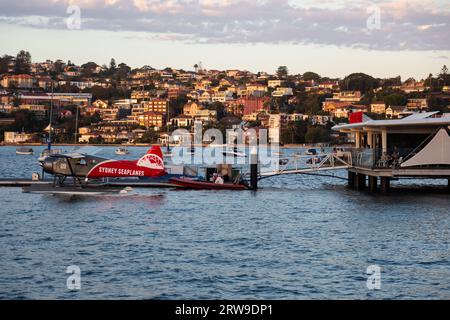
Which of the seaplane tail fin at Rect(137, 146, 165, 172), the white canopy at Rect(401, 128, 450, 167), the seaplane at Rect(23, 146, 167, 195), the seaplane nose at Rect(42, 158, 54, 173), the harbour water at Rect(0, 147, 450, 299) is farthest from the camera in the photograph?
the seaplane tail fin at Rect(137, 146, 165, 172)

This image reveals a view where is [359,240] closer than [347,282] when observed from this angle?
No

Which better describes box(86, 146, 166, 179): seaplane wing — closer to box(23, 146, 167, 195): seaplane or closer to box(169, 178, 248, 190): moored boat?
box(23, 146, 167, 195): seaplane

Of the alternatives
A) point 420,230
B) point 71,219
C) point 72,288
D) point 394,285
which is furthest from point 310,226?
point 72,288

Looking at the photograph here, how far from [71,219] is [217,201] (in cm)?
918

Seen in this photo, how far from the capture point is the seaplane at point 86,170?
143 ft

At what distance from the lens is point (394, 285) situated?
904 inches

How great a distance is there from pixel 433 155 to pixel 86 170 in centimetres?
1627

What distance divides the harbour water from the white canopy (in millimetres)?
1760

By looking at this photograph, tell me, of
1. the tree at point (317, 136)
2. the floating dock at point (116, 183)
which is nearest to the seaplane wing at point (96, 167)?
the floating dock at point (116, 183)

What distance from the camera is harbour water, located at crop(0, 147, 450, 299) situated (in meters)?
22.4

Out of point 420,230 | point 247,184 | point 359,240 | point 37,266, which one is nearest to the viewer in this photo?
point 37,266

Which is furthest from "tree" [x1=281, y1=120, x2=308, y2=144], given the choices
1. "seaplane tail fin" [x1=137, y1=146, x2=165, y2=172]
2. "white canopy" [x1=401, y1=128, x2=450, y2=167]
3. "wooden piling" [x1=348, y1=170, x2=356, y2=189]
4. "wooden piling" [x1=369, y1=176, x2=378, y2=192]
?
"white canopy" [x1=401, y1=128, x2=450, y2=167]

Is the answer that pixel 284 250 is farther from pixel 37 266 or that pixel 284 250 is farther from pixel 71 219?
pixel 71 219

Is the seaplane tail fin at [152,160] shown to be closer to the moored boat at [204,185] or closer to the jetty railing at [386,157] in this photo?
the moored boat at [204,185]
